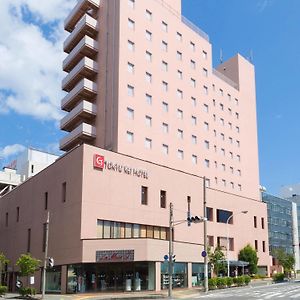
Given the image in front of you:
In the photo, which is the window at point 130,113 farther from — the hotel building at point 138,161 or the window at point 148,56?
the window at point 148,56

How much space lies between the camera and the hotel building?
48031 millimetres

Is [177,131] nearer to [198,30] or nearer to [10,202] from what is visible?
[198,30]

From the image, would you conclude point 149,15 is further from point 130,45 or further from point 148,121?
point 148,121

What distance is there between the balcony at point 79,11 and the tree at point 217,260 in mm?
37048

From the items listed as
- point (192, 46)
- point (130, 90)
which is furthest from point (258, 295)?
→ point (192, 46)

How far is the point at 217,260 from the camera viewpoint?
62.2 metres

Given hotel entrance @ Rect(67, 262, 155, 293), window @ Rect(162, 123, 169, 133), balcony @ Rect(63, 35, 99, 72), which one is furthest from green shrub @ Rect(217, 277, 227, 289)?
balcony @ Rect(63, 35, 99, 72)

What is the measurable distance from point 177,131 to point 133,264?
2552 centimetres

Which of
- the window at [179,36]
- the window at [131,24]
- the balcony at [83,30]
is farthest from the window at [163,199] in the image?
the window at [179,36]

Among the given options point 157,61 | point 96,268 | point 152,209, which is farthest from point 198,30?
point 96,268

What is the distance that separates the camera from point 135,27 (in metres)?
63.8

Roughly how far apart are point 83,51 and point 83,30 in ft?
10.1

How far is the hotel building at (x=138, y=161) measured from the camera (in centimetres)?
4803

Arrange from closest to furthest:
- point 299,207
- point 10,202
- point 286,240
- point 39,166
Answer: point 10,202 < point 39,166 < point 286,240 < point 299,207
